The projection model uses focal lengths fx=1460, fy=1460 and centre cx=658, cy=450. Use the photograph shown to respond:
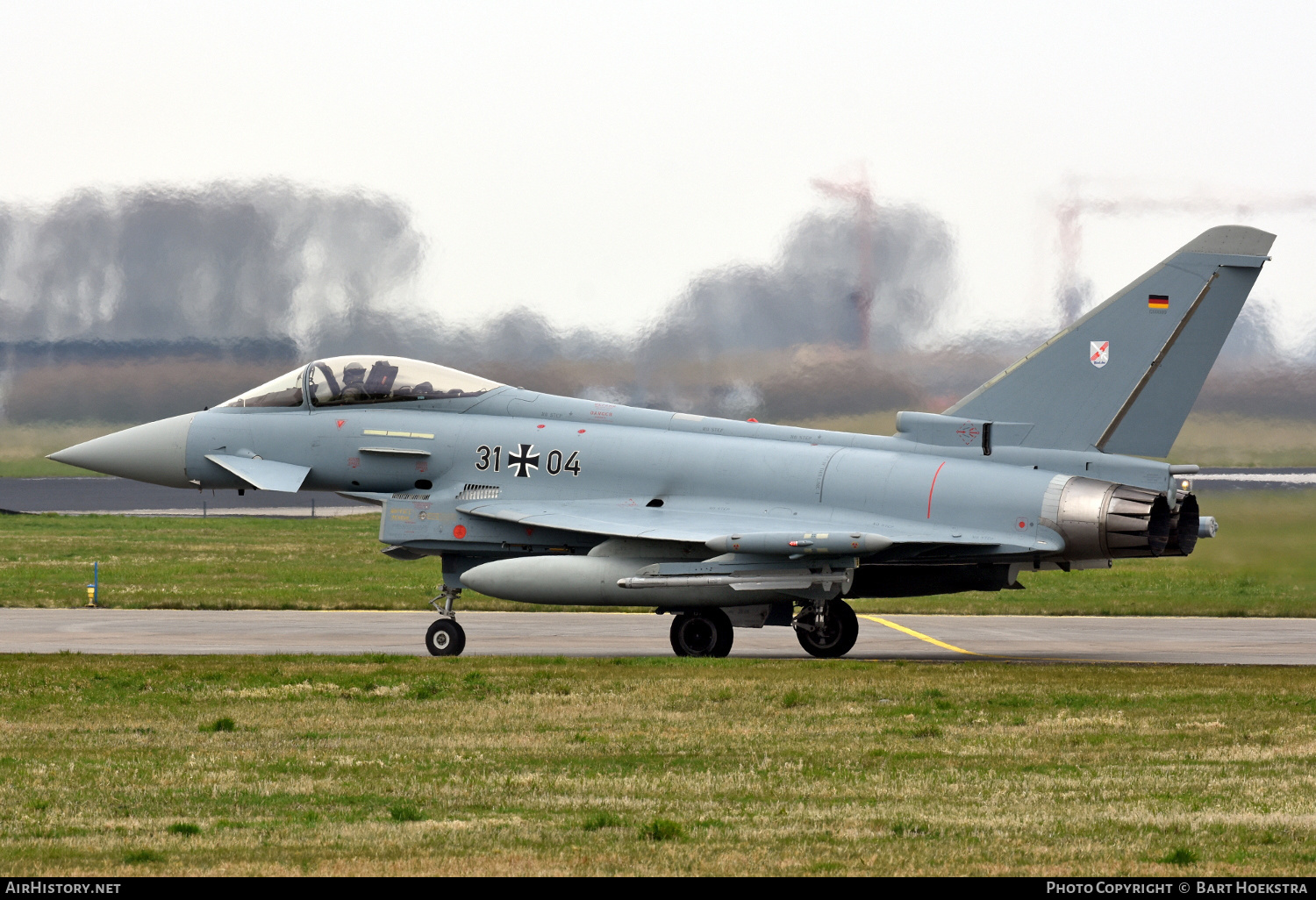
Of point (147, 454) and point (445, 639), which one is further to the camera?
point (147, 454)

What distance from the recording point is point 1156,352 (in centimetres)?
1819

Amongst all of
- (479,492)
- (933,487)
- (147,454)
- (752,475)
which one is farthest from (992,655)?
(147,454)

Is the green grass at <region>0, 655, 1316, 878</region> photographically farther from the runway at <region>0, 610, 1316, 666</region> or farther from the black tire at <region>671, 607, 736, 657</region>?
the runway at <region>0, 610, 1316, 666</region>

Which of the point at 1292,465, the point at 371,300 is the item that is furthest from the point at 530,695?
the point at 371,300

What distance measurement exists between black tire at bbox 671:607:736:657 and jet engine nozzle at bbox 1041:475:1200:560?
4.49m

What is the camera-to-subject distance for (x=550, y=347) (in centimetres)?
2986

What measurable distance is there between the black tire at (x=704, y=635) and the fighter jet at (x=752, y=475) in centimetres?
3

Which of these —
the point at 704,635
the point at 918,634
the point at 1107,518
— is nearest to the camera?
the point at 1107,518

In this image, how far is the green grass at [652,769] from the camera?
7.99 metres

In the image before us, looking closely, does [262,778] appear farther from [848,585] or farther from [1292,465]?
[1292,465]

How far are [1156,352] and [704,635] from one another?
6843 millimetres

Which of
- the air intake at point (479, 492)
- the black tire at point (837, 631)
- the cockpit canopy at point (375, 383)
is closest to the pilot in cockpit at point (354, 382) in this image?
the cockpit canopy at point (375, 383)

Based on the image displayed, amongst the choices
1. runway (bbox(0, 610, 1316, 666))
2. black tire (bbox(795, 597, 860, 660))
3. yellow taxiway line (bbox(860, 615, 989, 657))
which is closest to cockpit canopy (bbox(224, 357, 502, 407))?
runway (bbox(0, 610, 1316, 666))

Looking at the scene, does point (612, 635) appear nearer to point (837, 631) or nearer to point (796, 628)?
point (796, 628)
